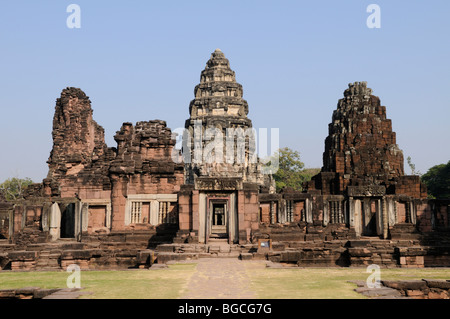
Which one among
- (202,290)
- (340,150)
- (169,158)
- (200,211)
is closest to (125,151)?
(169,158)

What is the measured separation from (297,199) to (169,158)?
745 centimetres

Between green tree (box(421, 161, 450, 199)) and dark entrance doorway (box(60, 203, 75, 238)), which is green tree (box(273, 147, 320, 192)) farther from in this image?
dark entrance doorway (box(60, 203, 75, 238))

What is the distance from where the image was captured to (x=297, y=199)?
23.6 metres

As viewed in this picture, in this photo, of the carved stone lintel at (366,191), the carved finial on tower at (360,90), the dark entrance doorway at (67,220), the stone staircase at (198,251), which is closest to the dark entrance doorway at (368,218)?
the carved stone lintel at (366,191)

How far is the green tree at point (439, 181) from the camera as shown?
52344 mm

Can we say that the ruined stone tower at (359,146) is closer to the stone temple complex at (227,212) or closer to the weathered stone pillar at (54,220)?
the stone temple complex at (227,212)

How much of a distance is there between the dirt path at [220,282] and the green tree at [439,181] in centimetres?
4245

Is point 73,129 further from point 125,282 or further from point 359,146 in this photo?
point 125,282

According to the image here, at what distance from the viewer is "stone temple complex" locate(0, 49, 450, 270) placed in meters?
19.2

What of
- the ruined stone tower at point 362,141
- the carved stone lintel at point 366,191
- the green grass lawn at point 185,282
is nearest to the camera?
the green grass lawn at point 185,282

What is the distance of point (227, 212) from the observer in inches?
822

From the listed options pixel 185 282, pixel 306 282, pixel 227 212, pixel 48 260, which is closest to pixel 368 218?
pixel 227 212

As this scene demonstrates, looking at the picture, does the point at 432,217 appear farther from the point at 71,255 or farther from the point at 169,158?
the point at 71,255
